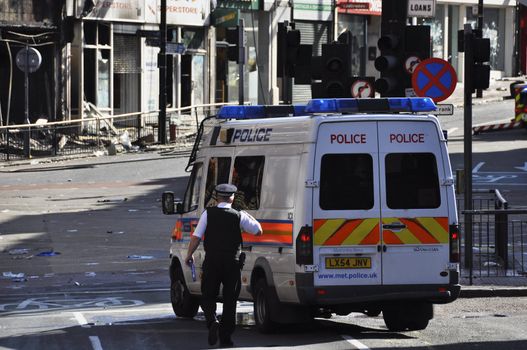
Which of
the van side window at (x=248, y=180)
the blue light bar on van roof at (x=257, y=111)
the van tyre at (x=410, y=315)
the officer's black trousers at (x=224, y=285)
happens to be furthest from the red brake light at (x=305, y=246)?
the blue light bar on van roof at (x=257, y=111)

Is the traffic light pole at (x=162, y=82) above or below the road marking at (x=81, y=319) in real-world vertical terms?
above

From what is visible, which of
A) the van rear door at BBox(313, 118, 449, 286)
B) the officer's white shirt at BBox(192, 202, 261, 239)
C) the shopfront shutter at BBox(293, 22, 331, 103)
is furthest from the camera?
the shopfront shutter at BBox(293, 22, 331, 103)

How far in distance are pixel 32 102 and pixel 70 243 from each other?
738 inches

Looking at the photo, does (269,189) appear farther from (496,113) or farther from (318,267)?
(496,113)

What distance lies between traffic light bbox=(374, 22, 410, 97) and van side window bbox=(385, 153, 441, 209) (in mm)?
6006

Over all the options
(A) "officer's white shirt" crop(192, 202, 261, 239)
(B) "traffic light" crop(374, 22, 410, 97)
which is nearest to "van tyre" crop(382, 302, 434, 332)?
(A) "officer's white shirt" crop(192, 202, 261, 239)

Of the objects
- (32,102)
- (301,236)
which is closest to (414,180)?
(301,236)

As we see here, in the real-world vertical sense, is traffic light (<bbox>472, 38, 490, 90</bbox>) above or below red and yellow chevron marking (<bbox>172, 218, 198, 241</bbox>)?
above

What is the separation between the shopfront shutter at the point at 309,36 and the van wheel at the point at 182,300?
37355 mm

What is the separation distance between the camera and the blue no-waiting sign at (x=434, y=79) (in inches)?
736

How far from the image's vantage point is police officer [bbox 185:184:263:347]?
12719 mm

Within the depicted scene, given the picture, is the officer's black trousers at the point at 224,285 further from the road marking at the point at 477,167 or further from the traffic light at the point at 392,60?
the road marking at the point at 477,167

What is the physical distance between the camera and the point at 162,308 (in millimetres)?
16547

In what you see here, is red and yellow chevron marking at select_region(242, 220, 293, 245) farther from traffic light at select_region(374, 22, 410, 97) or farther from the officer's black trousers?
traffic light at select_region(374, 22, 410, 97)
